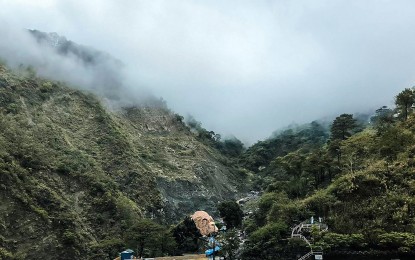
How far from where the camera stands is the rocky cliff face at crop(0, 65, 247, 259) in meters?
49.5

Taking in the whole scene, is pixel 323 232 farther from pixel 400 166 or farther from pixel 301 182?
pixel 301 182

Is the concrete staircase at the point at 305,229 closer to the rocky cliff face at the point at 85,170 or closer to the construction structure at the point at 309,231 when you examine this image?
the construction structure at the point at 309,231

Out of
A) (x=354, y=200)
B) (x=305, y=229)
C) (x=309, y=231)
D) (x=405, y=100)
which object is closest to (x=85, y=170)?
(x=305, y=229)

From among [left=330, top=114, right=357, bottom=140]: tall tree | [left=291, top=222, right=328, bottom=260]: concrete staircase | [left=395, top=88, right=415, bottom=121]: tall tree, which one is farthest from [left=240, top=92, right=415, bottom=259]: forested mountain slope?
[left=330, top=114, right=357, bottom=140]: tall tree

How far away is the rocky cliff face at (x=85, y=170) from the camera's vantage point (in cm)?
4953

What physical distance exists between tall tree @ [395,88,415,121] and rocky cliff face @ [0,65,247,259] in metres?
32.4

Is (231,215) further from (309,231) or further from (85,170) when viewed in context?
(85,170)

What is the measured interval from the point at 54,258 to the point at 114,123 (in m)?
34.7

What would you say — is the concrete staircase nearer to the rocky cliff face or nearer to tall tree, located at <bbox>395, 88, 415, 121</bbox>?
tall tree, located at <bbox>395, 88, 415, 121</bbox>

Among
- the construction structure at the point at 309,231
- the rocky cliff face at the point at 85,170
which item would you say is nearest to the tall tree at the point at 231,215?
the rocky cliff face at the point at 85,170

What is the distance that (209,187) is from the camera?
76.1 m

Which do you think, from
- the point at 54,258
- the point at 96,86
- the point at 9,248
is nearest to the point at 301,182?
the point at 54,258

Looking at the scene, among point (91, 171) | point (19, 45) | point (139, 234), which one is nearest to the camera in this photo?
point (139, 234)

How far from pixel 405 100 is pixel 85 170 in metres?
40.1
